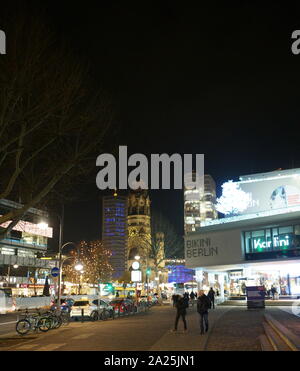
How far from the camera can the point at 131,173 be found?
23.5 m

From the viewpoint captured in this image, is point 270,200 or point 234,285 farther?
point 234,285

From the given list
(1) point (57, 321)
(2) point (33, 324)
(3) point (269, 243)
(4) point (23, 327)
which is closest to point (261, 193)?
(3) point (269, 243)

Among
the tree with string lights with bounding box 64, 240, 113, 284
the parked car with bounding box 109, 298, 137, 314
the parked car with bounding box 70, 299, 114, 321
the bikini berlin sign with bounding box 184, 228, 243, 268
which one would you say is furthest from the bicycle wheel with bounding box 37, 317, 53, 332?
the tree with string lights with bounding box 64, 240, 113, 284

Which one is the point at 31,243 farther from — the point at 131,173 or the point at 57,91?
the point at 57,91

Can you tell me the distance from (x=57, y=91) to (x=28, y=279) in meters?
64.5

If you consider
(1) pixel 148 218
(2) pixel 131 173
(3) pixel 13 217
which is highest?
(1) pixel 148 218

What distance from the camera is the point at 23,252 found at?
76.8 metres

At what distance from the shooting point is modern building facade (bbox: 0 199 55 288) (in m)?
66.6

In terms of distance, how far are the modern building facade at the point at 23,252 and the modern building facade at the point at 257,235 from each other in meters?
29.4

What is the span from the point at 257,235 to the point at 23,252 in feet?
153
